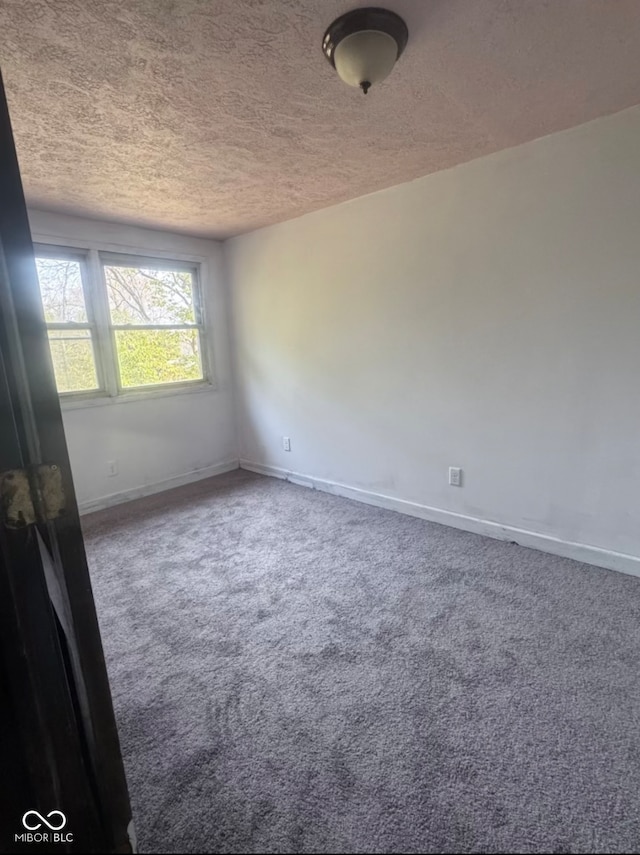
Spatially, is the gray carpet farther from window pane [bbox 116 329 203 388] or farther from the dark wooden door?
window pane [bbox 116 329 203 388]

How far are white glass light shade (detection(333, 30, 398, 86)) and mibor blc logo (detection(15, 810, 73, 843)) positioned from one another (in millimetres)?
2215

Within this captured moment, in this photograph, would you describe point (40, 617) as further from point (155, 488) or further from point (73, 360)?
point (155, 488)

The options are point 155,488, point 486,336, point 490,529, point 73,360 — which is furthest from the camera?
point 155,488

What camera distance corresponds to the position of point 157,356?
3811 millimetres

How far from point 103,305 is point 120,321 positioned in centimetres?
19

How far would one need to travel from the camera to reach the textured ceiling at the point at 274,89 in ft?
4.28

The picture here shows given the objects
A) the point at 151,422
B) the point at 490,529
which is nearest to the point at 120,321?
the point at 151,422

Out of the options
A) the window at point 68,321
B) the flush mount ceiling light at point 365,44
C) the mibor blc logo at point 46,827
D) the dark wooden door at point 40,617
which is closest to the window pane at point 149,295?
the window at point 68,321

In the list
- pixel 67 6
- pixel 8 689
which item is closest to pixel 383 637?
pixel 8 689

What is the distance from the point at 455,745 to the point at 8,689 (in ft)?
4.21

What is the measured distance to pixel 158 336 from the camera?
3.79 metres

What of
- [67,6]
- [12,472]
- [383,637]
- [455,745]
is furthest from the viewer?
[383,637]

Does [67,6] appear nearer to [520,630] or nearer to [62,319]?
[62,319]

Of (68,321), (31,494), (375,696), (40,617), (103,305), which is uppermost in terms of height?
(103,305)
